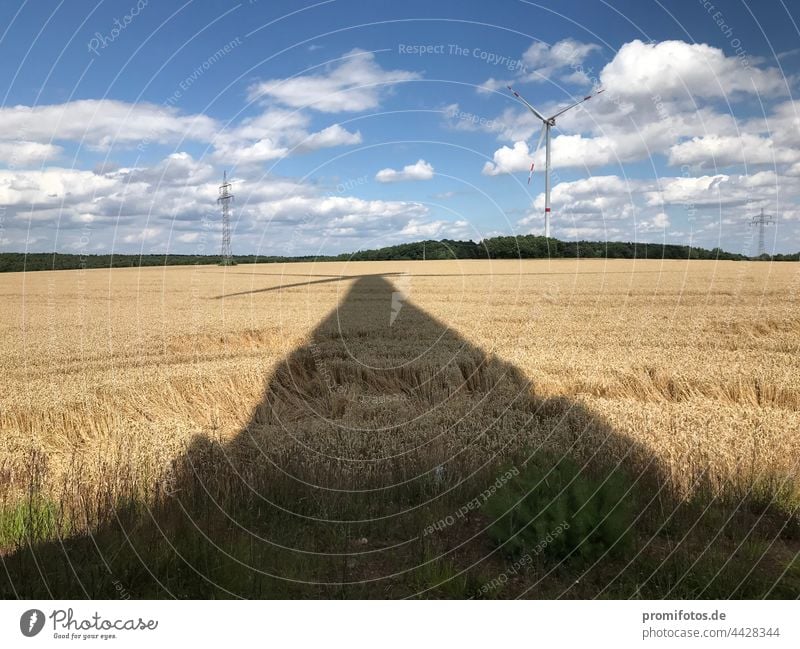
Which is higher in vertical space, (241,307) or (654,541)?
(241,307)

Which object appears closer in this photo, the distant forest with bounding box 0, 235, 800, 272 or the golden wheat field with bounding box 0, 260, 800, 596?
the golden wheat field with bounding box 0, 260, 800, 596

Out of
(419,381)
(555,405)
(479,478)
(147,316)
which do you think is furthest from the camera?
(147,316)

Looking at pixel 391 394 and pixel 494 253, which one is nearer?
pixel 391 394

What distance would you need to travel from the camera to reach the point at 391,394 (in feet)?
43.6

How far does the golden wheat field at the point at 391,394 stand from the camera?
8234mm

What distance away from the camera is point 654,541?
6.29m

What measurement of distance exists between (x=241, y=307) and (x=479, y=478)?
2445 centimetres

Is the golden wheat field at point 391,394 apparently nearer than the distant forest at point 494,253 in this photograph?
Yes

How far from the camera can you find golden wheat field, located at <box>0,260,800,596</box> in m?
8.23

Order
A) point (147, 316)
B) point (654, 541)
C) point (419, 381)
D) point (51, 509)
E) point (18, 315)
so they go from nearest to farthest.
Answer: point (654, 541) → point (51, 509) → point (419, 381) → point (147, 316) → point (18, 315)

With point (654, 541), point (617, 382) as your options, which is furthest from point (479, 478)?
point (617, 382)
